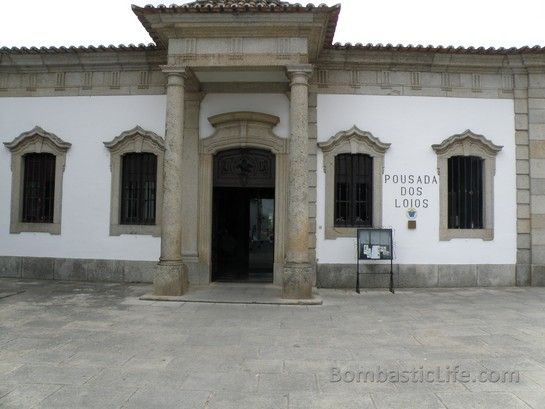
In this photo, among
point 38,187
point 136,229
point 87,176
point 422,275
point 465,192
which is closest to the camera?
point 422,275

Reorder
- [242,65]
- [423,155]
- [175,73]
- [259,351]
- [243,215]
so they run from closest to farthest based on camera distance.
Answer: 1. [259,351]
2. [242,65]
3. [175,73]
4. [423,155]
5. [243,215]

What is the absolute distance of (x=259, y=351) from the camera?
5133mm

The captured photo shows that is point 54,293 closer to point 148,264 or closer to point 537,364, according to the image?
point 148,264

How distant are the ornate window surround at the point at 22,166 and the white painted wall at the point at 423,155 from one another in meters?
6.28

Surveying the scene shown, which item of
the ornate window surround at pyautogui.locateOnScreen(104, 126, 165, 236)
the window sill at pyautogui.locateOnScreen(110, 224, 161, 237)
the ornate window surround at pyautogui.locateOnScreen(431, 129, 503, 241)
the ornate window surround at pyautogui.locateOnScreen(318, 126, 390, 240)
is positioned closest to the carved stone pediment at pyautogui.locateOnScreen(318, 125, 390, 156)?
the ornate window surround at pyautogui.locateOnScreen(318, 126, 390, 240)

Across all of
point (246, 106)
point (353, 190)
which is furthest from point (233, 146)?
point (353, 190)

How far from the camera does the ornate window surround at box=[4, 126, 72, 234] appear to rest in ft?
34.0

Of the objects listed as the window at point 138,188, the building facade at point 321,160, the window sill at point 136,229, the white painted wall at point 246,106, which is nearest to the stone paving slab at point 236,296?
the building facade at point 321,160

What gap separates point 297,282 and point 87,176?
→ 5831 millimetres

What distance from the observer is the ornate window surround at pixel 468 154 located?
9.91 meters

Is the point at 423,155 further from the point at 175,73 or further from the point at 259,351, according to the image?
the point at 259,351

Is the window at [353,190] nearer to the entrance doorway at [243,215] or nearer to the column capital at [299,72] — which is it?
the entrance doorway at [243,215]

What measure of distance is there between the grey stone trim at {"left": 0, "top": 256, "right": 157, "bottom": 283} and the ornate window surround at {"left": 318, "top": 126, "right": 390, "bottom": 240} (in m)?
4.36

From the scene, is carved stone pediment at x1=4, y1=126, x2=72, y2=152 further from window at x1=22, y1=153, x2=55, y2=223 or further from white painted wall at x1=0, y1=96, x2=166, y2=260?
window at x1=22, y1=153, x2=55, y2=223
